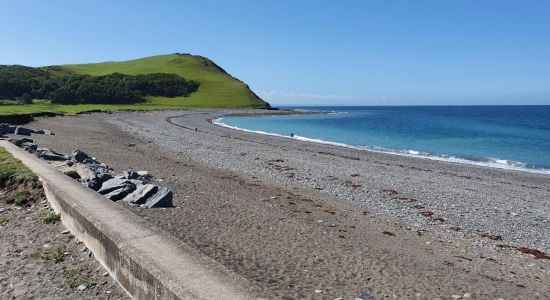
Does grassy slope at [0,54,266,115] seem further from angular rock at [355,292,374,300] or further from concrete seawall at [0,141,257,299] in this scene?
angular rock at [355,292,374,300]

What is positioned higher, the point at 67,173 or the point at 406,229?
the point at 67,173

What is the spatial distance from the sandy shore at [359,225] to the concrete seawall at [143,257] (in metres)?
0.72

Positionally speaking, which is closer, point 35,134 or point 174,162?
point 174,162

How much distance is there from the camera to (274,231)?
9.75 metres

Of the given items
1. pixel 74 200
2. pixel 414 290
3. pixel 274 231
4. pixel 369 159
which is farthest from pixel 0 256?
pixel 369 159

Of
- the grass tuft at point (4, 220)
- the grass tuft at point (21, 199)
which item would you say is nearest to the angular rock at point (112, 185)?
the grass tuft at point (21, 199)

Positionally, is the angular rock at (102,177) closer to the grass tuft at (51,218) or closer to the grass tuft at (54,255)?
the grass tuft at (51,218)

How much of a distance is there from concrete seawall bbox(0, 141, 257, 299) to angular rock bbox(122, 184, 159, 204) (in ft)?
5.33

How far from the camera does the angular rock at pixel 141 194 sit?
1091cm

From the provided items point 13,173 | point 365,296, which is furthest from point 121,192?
point 365,296

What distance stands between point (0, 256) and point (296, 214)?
7097mm

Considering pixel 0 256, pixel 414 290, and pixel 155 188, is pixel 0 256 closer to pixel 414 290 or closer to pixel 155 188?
pixel 155 188

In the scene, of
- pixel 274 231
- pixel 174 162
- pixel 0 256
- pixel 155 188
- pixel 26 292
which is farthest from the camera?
pixel 174 162

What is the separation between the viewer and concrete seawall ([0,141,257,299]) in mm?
5168
